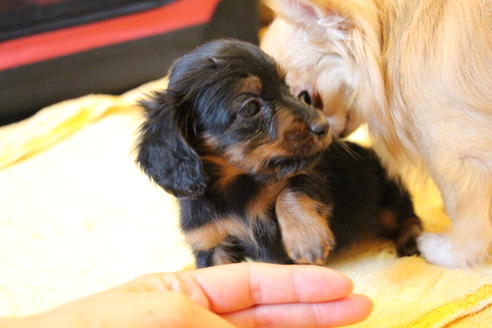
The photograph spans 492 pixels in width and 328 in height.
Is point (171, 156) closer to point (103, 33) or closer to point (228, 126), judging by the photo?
point (228, 126)

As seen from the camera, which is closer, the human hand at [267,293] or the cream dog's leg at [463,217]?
the human hand at [267,293]

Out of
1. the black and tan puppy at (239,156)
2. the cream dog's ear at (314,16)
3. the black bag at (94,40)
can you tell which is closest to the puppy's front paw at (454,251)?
the black and tan puppy at (239,156)

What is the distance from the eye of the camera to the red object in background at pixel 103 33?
342 centimetres

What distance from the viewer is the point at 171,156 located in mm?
1528

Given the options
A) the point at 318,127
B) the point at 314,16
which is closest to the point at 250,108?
the point at 318,127

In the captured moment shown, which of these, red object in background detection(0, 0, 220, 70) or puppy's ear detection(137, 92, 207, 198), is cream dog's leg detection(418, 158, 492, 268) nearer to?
puppy's ear detection(137, 92, 207, 198)

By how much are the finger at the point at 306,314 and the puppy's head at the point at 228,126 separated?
1.21ft

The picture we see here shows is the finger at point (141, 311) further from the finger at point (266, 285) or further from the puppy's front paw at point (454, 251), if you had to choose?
the puppy's front paw at point (454, 251)

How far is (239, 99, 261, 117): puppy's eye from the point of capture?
5.07ft

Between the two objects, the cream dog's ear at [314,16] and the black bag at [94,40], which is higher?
the cream dog's ear at [314,16]

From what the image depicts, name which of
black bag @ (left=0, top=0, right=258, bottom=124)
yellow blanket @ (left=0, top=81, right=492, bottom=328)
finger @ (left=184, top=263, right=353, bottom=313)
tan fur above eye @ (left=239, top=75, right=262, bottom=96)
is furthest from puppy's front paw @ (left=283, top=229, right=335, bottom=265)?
black bag @ (left=0, top=0, right=258, bottom=124)

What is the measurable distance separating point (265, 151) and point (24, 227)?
1537 mm

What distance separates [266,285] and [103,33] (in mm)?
2643

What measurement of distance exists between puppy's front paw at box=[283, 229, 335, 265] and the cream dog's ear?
72 centimetres
